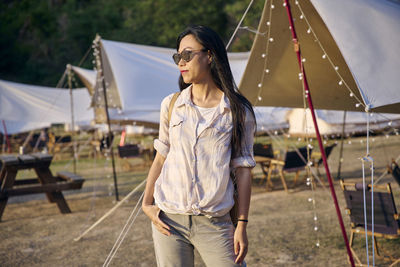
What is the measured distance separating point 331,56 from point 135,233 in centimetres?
343

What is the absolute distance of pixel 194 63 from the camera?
214 cm

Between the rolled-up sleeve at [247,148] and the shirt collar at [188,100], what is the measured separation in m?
0.11

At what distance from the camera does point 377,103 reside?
13.3 feet

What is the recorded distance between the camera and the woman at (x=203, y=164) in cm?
202

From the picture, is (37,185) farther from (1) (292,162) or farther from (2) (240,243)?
(2) (240,243)

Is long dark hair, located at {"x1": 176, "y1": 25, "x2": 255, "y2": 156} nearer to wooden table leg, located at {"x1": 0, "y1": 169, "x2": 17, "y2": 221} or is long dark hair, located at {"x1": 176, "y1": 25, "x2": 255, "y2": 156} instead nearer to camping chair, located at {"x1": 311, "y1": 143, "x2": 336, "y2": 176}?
wooden table leg, located at {"x1": 0, "y1": 169, "x2": 17, "y2": 221}

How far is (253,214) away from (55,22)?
4368cm

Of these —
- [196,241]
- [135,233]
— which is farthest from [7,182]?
[196,241]

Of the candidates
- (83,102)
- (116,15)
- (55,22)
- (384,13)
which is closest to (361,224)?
(384,13)

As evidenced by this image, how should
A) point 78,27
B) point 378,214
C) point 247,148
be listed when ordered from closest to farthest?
point 247,148 → point 378,214 → point 78,27

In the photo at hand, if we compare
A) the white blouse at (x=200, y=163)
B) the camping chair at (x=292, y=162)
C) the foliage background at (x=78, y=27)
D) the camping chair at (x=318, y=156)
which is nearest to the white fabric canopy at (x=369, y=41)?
the white blouse at (x=200, y=163)

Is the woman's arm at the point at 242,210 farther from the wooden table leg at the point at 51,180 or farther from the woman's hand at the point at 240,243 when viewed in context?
the wooden table leg at the point at 51,180

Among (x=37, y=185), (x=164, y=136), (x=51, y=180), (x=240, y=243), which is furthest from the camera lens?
(x=51, y=180)

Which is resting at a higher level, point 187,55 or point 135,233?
point 187,55
